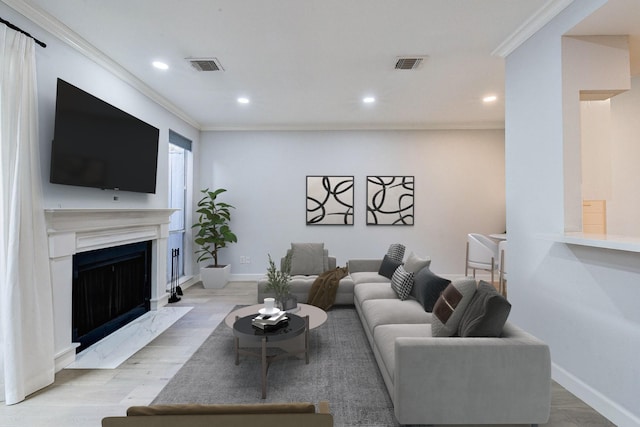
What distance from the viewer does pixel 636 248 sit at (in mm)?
1656

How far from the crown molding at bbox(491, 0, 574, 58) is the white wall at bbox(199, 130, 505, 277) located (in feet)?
9.24

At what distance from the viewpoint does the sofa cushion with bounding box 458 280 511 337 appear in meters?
1.88

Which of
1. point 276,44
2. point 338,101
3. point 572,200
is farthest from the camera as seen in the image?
point 338,101

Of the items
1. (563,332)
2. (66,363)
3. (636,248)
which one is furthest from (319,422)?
(66,363)

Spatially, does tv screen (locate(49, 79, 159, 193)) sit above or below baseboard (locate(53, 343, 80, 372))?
above

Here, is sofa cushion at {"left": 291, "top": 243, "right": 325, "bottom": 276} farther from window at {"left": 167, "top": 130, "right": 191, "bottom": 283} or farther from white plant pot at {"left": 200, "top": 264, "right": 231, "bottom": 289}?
window at {"left": 167, "top": 130, "right": 191, "bottom": 283}

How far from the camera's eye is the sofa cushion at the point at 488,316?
188 cm

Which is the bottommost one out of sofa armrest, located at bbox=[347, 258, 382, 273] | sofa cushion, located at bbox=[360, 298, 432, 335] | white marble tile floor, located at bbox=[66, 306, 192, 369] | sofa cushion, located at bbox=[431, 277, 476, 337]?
white marble tile floor, located at bbox=[66, 306, 192, 369]

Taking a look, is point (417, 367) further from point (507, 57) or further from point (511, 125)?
point (507, 57)

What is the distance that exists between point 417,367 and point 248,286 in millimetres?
4089

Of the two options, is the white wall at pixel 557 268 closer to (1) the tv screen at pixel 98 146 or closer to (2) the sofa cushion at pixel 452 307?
(2) the sofa cushion at pixel 452 307

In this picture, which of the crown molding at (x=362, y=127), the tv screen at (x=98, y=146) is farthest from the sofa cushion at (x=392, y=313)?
the crown molding at (x=362, y=127)

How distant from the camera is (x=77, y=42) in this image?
288 centimetres

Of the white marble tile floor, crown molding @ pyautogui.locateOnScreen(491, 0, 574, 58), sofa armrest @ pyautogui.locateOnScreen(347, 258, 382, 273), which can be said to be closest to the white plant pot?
the white marble tile floor
